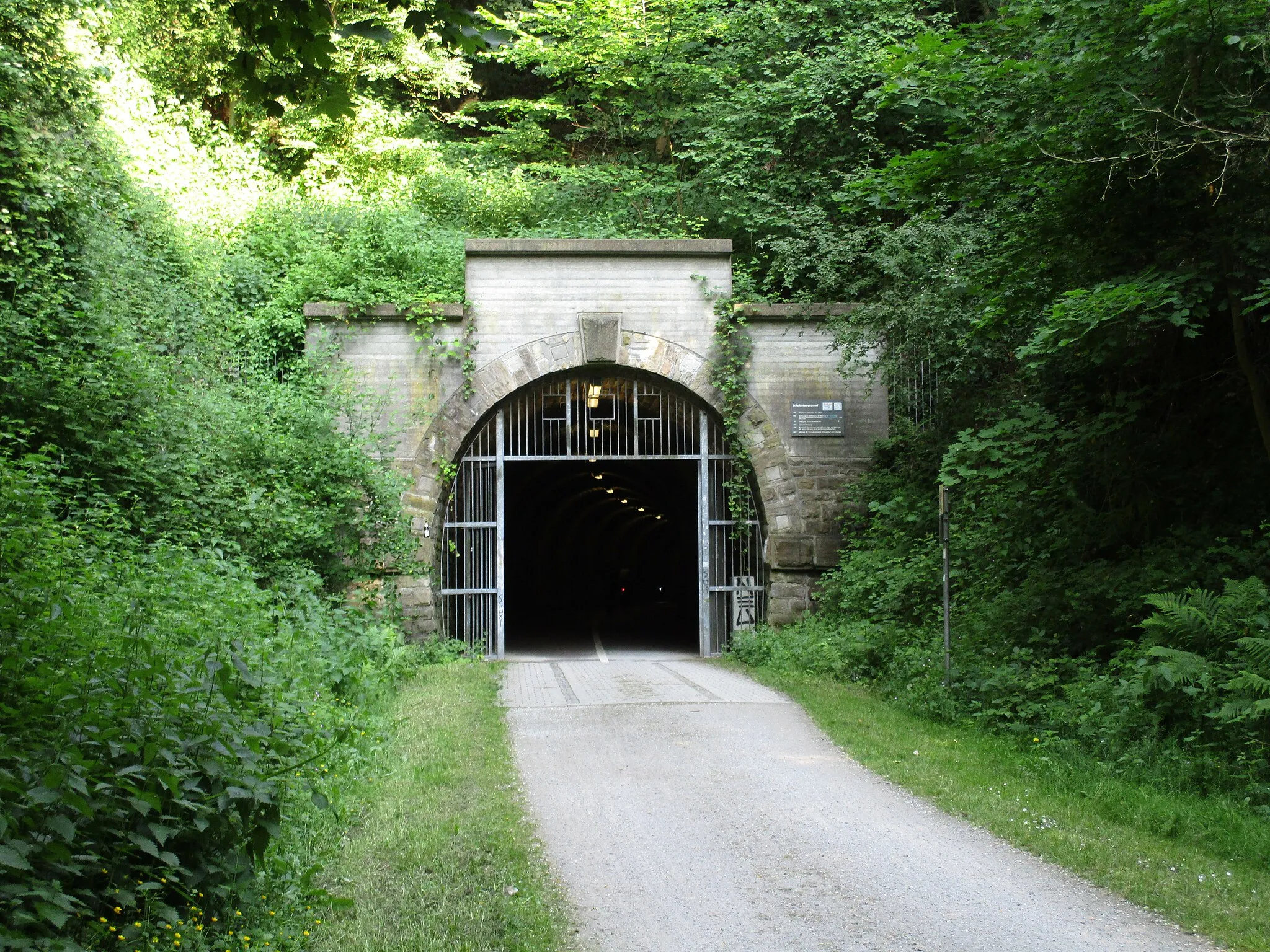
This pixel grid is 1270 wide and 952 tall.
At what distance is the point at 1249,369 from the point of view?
8648 millimetres

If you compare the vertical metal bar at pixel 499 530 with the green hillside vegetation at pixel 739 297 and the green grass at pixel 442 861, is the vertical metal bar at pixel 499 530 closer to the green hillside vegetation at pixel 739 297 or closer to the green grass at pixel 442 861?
the green hillside vegetation at pixel 739 297

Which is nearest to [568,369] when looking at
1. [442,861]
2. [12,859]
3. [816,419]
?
[816,419]

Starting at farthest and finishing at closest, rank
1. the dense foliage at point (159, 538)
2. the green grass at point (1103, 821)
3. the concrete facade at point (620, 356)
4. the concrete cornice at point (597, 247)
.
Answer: the concrete cornice at point (597, 247) → the concrete facade at point (620, 356) → the green grass at point (1103, 821) → the dense foliage at point (159, 538)

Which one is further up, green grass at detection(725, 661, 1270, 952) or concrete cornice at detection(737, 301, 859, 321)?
concrete cornice at detection(737, 301, 859, 321)

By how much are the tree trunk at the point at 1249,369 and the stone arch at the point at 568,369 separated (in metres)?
7.06

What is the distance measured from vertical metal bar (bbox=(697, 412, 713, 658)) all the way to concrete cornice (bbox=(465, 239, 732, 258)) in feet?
7.34

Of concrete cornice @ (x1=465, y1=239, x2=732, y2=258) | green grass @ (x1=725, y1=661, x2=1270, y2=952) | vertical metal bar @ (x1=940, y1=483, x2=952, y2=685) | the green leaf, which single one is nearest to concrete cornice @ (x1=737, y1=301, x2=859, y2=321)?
concrete cornice @ (x1=465, y1=239, x2=732, y2=258)

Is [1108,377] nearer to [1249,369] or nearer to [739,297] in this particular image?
[1249,369]

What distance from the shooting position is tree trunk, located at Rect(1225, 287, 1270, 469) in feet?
27.9

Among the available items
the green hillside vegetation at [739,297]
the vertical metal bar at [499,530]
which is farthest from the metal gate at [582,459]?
the green hillside vegetation at [739,297]

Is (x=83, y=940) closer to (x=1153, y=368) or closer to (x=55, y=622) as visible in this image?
(x=55, y=622)

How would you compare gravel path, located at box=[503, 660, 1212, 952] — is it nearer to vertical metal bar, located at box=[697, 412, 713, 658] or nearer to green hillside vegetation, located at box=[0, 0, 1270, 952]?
green hillside vegetation, located at box=[0, 0, 1270, 952]

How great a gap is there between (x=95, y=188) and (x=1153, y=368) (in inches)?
446

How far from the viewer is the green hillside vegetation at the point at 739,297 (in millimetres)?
4691
